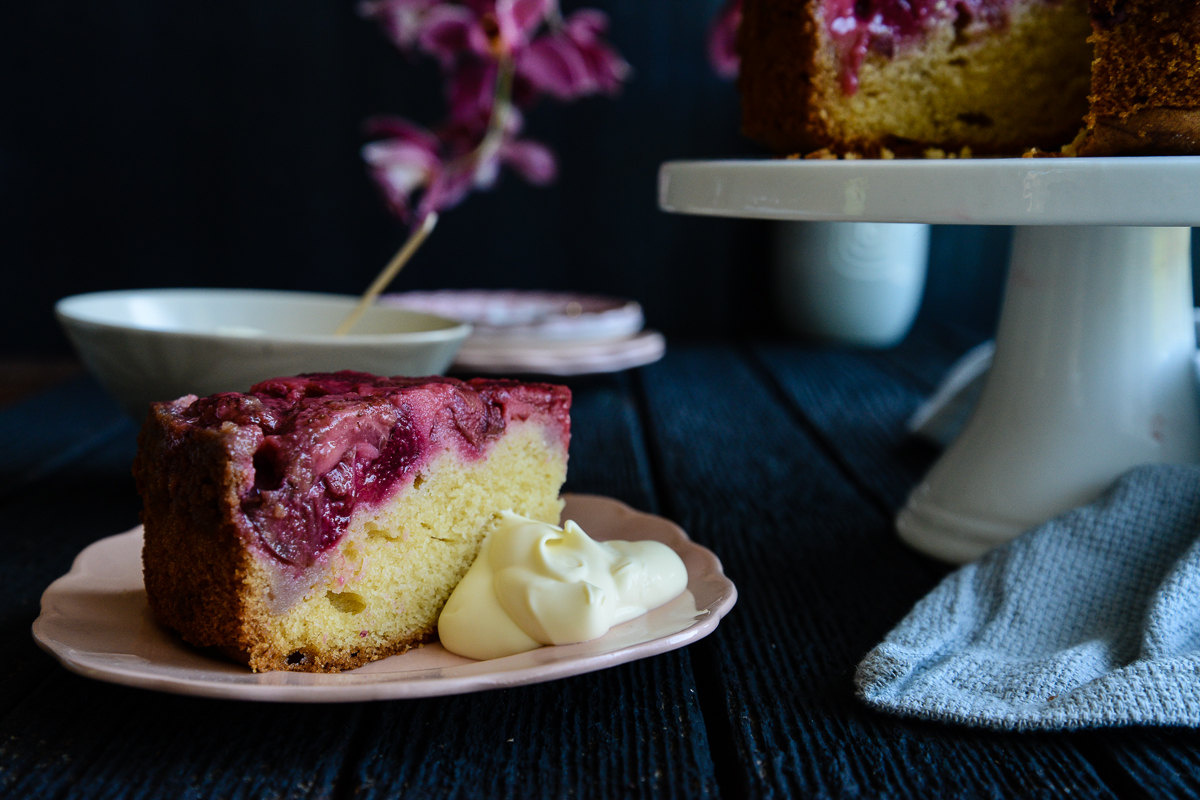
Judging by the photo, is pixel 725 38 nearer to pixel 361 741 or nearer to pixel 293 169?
pixel 361 741

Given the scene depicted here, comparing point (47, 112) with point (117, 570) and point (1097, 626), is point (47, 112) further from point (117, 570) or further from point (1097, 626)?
point (1097, 626)

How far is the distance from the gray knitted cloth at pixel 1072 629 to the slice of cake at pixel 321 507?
1.01 ft

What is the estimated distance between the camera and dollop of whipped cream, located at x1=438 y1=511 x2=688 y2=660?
0.64 metres

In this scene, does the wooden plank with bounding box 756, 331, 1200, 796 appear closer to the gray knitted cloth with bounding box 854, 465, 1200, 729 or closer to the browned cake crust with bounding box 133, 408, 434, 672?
the gray knitted cloth with bounding box 854, 465, 1200, 729

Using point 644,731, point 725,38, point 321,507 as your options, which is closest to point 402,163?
point 725,38

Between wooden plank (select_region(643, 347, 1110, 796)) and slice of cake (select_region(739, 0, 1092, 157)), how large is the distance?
389 mm

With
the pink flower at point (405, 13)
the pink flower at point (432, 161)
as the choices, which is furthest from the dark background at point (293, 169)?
the pink flower at point (405, 13)

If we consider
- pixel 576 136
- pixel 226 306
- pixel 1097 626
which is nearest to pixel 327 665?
pixel 1097 626

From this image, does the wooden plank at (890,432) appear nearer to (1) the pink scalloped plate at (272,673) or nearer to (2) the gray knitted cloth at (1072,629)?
(2) the gray knitted cloth at (1072,629)

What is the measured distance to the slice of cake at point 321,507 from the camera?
2.00ft

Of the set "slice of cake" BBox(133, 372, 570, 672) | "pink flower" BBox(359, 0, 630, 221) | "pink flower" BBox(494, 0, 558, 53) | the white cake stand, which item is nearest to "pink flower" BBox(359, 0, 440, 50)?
"pink flower" BBox(359, 0, 630, 221)

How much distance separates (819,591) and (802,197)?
13.8 inches

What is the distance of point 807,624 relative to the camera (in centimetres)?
80

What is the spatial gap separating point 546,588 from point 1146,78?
60cm
